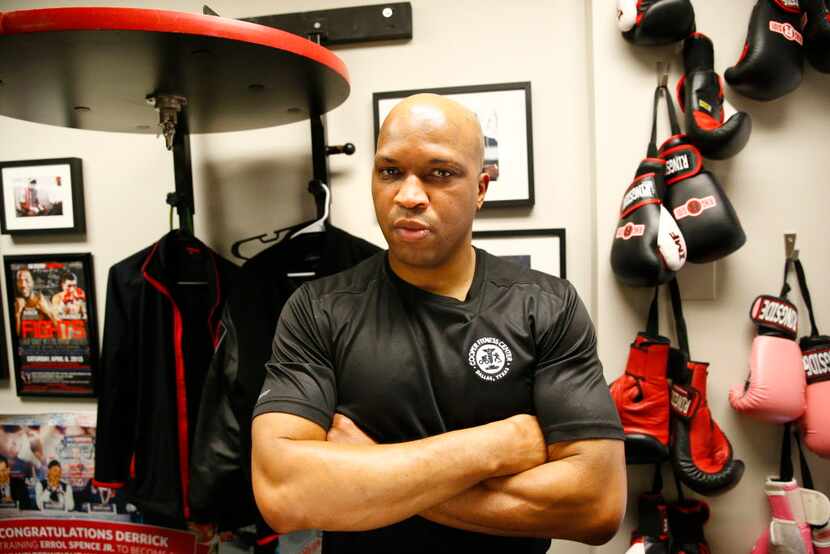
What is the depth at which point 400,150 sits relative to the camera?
2.82ft

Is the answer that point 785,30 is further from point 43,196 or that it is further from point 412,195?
point 43,196

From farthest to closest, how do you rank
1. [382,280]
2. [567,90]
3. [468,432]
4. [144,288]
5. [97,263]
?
1. [97,263]
2. [567,90]
3. [144,288]
4. [382,280]
5. [468,432]

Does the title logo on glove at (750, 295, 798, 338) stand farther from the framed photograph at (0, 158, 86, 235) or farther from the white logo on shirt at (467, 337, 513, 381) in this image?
the framed photograph at (0, 158, 86, 235)

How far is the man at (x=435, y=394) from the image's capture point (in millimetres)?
780

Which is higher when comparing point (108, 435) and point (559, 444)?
point (559, 444)

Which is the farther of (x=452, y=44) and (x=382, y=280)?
(x=452, y=44)

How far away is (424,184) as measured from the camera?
872mm

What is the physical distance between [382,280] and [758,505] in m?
1.48

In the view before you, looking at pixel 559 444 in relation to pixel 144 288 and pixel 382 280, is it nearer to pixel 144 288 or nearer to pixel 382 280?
pixel 382 280

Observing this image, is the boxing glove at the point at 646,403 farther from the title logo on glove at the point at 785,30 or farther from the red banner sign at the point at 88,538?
the red banner sign at the point at 88,538

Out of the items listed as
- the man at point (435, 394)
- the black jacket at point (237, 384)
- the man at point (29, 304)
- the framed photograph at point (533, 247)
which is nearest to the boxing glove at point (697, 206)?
the framed photograph at point (533, 247)

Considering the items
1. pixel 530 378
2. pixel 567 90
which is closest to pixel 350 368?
pixel 530 378

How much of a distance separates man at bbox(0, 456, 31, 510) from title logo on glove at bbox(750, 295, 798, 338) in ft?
8.99

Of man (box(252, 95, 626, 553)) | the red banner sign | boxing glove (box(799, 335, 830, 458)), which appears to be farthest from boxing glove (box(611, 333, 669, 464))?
the red banner sign
